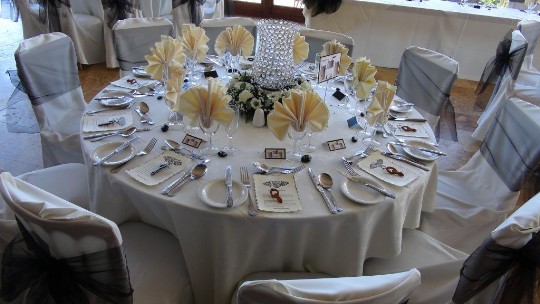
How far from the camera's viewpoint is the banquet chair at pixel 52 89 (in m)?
1.93

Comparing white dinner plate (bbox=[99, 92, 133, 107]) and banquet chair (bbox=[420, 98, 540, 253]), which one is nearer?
banquet chair (bbox=[420, 98, 540, 253])

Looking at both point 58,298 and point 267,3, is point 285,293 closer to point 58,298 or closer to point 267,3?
point 58,298

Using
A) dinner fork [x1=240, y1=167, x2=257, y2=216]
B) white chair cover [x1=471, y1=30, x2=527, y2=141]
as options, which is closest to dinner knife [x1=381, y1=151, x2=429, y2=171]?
dinner fork [x1=240, y1=167, x2=257, y2=216]

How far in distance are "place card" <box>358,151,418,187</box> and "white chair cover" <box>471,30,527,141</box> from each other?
5.76ft

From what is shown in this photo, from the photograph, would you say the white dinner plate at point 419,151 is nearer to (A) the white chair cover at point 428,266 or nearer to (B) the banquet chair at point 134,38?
(A) the white chair cover at point 428,266

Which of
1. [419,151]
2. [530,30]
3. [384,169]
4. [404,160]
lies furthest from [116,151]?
[530,30]

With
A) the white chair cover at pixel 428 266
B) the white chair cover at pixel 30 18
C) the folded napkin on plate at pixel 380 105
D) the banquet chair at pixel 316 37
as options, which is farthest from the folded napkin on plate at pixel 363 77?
the white chair cover at pixel 30 18

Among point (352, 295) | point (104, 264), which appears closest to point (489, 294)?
point (352, 295)

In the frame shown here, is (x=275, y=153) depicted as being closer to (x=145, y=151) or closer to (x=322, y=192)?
(x=322, y=192)

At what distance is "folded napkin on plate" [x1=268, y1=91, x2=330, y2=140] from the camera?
1.43 metres

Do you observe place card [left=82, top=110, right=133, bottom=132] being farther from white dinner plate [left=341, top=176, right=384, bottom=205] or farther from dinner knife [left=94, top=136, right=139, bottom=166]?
white dinner plate [left=341, top=176, right=384, bottom=205]

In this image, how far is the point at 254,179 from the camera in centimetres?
136

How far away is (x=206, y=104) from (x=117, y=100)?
0.69m

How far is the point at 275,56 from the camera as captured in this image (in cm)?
177
